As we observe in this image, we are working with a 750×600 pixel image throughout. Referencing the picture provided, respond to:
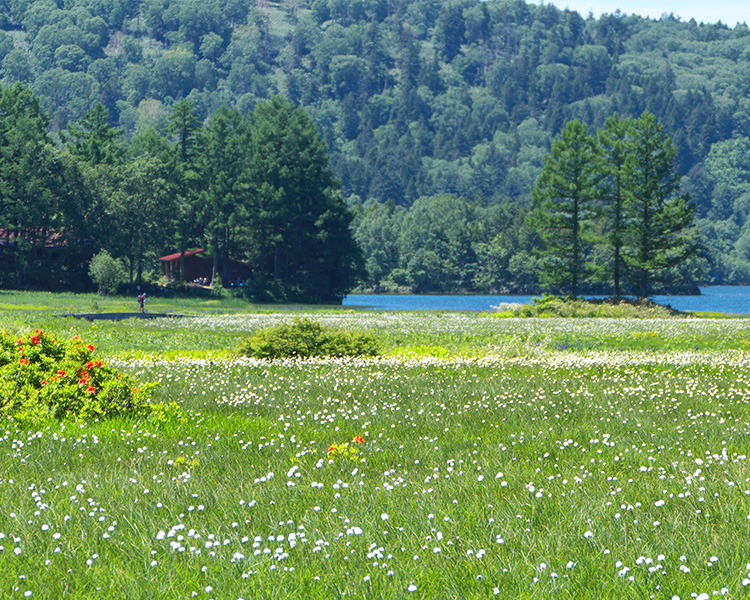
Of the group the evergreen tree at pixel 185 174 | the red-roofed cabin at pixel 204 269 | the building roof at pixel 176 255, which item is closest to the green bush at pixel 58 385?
the evergreen tree at pixel 185 174

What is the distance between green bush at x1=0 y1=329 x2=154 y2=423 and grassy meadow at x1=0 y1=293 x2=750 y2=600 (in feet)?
1.90

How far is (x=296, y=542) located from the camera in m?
6.02

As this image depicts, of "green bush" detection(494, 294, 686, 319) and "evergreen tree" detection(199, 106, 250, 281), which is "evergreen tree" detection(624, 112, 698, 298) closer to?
"green bush" detection(494, 294, 686, 319)

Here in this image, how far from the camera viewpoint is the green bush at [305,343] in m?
21.5

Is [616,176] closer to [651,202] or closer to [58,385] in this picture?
[651,202]

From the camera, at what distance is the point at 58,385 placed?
11656 millimetres

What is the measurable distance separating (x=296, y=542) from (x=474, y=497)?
1759 millimetres

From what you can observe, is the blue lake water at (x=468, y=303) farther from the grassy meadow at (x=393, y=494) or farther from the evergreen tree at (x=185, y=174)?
the grassy meadow at (x=393, y=494)

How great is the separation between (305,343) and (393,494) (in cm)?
1471

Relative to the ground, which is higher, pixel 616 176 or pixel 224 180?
pixel 224 180

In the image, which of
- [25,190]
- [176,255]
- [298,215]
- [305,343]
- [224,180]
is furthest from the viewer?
[176,255]

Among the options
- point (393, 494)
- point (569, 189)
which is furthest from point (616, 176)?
point (393, 494)

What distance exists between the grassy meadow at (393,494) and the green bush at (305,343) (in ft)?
21.0

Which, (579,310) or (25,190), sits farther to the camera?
(25,190)
